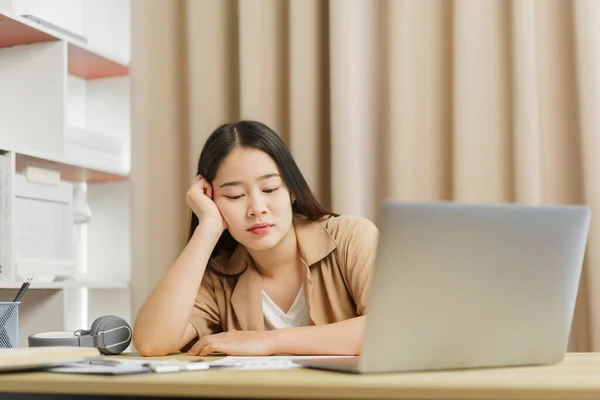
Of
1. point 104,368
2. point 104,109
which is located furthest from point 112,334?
point 104,109

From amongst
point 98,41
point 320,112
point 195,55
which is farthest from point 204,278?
point 98,41

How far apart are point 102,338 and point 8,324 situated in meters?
0.49

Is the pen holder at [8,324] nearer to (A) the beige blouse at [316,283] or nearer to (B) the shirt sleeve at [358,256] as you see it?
(A) the beige blouse at [316,283]

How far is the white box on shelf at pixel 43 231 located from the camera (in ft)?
7.17

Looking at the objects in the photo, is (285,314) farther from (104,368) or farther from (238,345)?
(104,368)

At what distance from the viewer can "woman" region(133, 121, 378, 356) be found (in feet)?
5.60

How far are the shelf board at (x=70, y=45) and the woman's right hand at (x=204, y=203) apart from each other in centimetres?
74

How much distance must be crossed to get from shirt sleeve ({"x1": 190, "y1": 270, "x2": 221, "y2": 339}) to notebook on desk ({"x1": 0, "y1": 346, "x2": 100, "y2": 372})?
429mm

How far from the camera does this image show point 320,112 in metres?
2.44

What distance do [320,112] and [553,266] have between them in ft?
4.99

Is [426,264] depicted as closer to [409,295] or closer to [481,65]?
[409,295]

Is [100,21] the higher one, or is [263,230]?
[100,21]

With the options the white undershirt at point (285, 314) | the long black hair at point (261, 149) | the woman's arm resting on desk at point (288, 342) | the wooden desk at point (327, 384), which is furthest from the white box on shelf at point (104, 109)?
the wooden desk at point (327, 384)

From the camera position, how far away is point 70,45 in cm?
238
